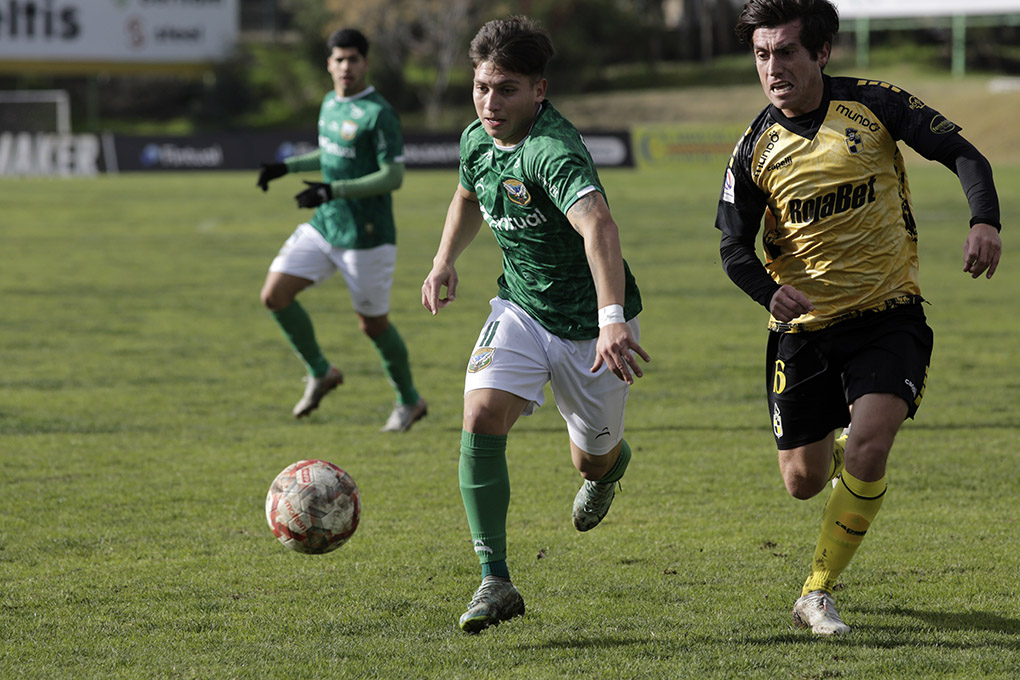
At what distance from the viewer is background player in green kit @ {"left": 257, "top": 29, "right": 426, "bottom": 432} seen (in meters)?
7.79

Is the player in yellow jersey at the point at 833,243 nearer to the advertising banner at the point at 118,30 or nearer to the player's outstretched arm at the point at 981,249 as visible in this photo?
the player's outstretched arm at the point at 981,249

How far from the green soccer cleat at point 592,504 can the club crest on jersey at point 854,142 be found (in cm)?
167

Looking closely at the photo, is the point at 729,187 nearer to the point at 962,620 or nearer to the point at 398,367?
the point at 962,620

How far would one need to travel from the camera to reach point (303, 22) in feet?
191

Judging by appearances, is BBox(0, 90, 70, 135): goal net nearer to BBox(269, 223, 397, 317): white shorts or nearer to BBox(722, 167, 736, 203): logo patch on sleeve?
BBox(269, 223, 397, 317): white shorts

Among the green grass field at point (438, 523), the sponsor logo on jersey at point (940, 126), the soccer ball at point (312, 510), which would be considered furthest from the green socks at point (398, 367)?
the sponsor logo on jersey at point (940, 126)

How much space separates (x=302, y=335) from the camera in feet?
26.7

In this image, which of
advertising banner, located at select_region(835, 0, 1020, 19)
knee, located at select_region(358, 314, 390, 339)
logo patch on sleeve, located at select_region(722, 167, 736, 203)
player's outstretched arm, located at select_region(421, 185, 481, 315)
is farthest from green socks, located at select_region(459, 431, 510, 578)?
advertising banner, located at select_region(835, 0, 1020, 19)

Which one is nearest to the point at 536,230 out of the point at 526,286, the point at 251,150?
the point at 526,286

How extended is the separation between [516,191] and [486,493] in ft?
3.51

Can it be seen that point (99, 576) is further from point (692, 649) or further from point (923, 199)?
point (923, 199)

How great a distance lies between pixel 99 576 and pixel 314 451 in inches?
95.3

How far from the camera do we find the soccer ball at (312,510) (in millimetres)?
Result: 4566

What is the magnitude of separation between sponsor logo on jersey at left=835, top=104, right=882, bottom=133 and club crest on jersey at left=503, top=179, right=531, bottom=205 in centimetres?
112
